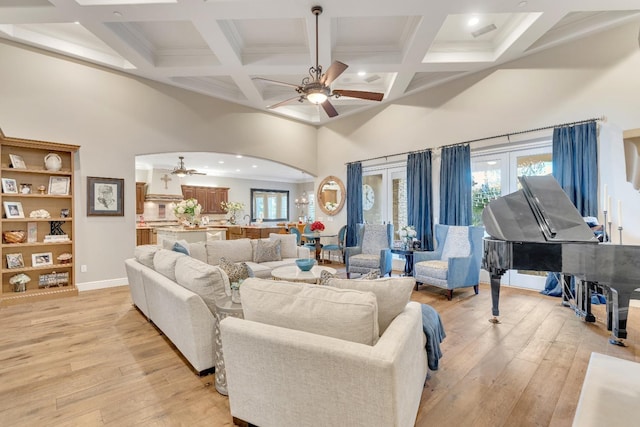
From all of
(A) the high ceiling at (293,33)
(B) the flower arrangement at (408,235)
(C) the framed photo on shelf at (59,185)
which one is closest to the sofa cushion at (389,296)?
(A) the high ceiling at (293,33)

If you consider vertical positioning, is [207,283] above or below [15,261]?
above

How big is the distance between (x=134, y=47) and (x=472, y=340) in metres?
5.94

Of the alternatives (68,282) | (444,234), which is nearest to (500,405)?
(444,234)

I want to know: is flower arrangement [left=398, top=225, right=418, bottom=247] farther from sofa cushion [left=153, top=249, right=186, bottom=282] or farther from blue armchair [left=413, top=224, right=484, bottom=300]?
sofa cushion [left=153, top=249, right=186, bottom=282]

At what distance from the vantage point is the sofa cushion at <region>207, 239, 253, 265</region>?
14.8 feet

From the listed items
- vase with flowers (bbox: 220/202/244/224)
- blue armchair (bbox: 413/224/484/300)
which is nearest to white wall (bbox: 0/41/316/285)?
vase with flowers (bbox: 220/202/244/224)

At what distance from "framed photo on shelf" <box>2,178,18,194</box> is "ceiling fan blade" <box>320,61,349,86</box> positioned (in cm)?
469

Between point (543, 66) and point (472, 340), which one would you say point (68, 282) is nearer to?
point (472, 340)

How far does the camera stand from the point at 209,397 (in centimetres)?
199

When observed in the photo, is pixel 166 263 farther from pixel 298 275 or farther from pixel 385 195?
pixel 385 195

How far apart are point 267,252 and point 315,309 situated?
3442 mm

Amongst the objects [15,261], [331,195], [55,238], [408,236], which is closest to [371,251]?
[408,236]

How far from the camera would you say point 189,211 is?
6.25 metres

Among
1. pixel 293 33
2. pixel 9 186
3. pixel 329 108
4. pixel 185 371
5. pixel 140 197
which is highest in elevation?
pixel 293 33
